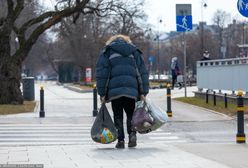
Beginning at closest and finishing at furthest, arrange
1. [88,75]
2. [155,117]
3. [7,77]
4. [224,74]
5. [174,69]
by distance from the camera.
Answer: [155,117] → [224,74] → [7,77] → [174,69] → [88,75]

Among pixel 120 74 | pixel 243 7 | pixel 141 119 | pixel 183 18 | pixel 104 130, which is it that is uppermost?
pixel 183 18

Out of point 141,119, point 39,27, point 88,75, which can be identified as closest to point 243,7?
point 141,119

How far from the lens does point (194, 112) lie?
23109 millimetres

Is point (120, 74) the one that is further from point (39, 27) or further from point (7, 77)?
point (39, 27)

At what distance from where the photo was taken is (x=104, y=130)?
1162cm

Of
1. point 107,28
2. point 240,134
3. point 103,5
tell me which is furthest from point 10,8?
point 107,28

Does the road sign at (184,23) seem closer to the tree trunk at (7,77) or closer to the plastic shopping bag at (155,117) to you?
the tree trunk at (7,77)

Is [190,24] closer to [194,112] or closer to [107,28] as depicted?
[194,112]

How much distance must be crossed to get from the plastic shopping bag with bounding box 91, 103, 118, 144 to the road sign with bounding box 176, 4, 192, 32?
1684 centimetres

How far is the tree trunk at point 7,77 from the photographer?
27.3 meters

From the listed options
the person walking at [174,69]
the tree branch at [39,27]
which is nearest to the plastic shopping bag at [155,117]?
Result: the tree branch at [39,27]

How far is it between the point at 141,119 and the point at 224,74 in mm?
15855

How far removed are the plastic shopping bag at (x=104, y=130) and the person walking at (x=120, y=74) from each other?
155mm

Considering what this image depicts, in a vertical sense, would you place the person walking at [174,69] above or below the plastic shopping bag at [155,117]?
above
